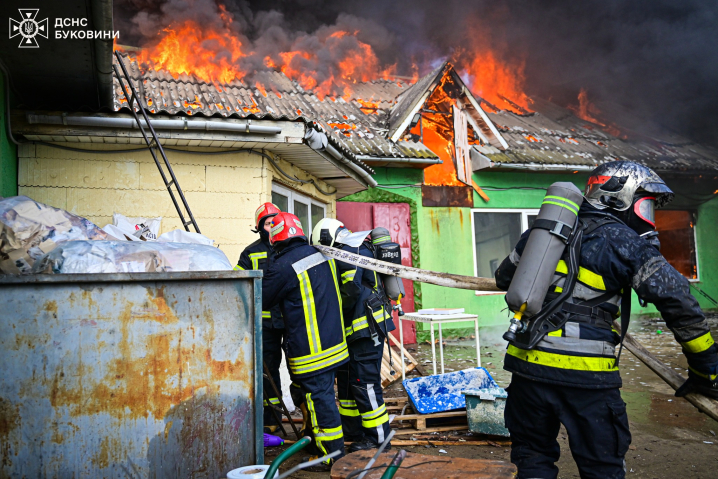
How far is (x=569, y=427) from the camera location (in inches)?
88.3

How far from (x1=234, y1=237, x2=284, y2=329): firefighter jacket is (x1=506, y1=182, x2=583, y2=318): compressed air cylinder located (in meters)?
2.33

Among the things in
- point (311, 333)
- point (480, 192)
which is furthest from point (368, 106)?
point (311, 333)

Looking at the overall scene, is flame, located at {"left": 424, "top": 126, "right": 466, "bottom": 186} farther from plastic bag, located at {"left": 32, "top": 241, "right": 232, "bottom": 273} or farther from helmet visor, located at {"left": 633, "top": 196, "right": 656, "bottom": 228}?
plastic bag, located at {"left": 32, "top": 241, "right": 232, "bottom": 273}

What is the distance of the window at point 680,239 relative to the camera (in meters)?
12.0

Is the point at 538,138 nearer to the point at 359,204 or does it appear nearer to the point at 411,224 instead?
the point at 411,224

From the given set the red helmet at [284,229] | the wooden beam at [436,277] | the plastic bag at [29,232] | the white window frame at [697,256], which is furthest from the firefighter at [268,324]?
the white window frame at [697,256]

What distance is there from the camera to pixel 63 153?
16.8 ft

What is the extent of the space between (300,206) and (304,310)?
3.69 m

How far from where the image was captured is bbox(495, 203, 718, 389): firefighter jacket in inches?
84.0

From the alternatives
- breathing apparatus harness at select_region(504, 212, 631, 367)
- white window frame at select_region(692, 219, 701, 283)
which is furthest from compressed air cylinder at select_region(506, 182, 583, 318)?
white window frame at select_region(692, 219, 701, 283)

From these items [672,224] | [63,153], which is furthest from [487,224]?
[63,153]

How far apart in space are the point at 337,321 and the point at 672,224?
11.9 metres

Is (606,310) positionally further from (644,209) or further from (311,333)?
(311,333)

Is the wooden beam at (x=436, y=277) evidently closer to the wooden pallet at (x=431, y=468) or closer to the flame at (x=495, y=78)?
the wooden pallet at (x=431, y=468)
